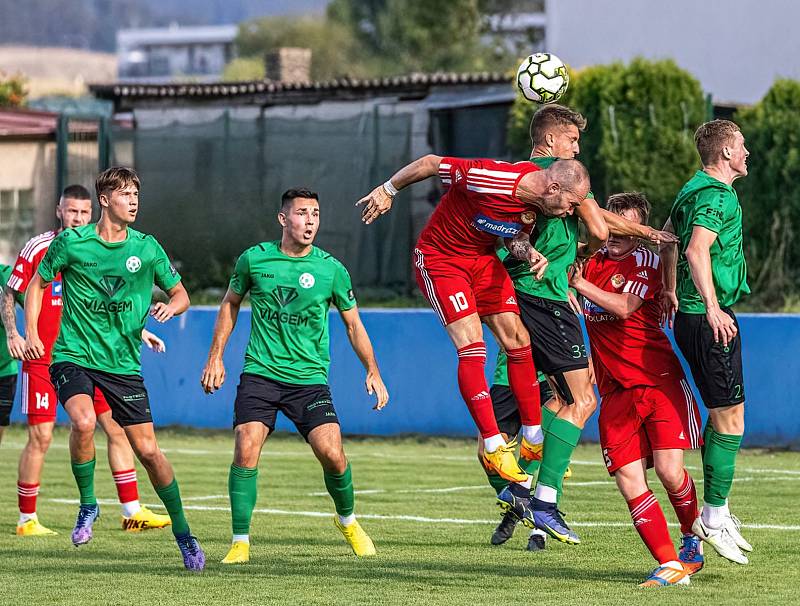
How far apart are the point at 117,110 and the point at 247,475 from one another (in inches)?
957

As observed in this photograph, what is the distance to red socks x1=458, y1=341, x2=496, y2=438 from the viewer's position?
29.5ft

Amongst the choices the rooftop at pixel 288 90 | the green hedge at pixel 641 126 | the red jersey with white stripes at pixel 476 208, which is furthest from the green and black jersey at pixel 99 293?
the rooftop at pixel 288 90

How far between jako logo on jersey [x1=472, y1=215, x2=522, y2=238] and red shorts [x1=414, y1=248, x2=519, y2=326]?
1.07ft

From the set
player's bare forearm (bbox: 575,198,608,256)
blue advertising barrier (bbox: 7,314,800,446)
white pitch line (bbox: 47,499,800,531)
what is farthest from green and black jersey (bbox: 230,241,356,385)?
blue advertising barrier (bbox: 7,314,800,446)

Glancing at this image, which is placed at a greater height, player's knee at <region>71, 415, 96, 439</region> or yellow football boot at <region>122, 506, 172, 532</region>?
player's knee at <region>71, 415, 96, 439</region>

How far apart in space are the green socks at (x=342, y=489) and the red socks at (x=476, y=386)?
2.72 feet

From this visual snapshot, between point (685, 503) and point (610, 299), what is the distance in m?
1.17

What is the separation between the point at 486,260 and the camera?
909 centimetres

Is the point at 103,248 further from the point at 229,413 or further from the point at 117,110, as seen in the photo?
the point at 117,110

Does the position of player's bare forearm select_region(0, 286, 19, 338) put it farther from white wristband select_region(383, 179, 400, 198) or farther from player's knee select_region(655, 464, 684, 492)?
player's knee select_region(655, 464, 684, 492)

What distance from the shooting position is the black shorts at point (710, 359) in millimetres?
8250

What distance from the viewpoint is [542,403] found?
10586 mm

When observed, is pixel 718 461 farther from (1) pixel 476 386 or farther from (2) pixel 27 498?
(2) pixel 27 498

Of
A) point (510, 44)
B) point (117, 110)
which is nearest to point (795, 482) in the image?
point (117, 110)
